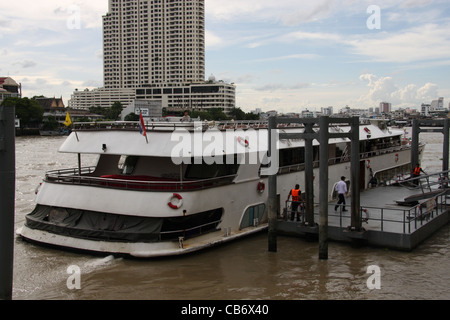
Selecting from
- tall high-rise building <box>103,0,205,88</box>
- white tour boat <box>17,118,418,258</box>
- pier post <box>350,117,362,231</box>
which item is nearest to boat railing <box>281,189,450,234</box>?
pier post <box>350,117,362,231</box>

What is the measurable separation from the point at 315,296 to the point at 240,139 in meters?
6.36

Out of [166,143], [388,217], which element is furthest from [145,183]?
[388,217]

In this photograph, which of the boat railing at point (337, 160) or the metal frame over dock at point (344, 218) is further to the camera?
the boat railing at point (337, 160)

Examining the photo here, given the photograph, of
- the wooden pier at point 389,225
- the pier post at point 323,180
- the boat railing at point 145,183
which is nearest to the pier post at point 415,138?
the wooden pier at point 389,225

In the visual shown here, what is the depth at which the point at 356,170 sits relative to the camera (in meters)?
14.4

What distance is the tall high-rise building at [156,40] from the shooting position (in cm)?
18062

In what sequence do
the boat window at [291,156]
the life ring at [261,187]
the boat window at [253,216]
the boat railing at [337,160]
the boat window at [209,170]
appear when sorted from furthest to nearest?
the boat window at [291,156] → the boat railing at [337,160] → the life ring at [261,187] → the boat window at [253,216] → the boat window at [209,170]

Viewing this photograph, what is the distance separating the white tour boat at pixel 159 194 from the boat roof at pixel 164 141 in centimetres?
3

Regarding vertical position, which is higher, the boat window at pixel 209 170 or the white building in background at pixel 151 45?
the white building in background at pixel 151 45

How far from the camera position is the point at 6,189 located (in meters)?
7.00

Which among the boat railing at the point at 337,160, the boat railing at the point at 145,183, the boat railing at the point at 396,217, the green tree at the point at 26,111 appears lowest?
the boat railing at the point at 396,217

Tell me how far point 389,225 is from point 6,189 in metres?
12.3

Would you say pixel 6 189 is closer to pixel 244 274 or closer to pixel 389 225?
pixel 244 274

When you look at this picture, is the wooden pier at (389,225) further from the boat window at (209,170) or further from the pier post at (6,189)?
the pier post at (6,189)
